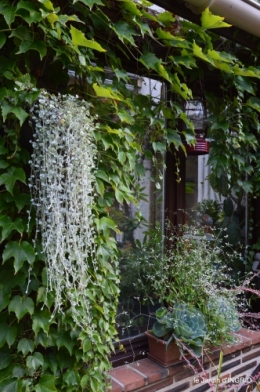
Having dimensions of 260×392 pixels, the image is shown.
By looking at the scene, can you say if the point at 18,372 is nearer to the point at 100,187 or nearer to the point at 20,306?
the point at 20,306

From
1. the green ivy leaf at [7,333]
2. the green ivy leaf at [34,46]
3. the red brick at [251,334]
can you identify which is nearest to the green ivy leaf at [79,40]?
the green ivy leaf at [34,46]

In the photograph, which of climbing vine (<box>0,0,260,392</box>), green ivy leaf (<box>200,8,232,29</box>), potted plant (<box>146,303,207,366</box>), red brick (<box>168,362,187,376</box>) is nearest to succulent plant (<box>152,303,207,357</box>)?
potted plant (<box>146,303,207,366</box>)

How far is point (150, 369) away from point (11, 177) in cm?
122

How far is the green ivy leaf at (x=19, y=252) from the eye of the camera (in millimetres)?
1208

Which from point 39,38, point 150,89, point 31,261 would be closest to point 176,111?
point 150,89

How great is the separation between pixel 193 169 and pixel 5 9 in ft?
4.84

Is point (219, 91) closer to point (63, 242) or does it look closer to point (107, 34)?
point (107, 34)

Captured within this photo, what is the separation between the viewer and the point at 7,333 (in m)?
1.24

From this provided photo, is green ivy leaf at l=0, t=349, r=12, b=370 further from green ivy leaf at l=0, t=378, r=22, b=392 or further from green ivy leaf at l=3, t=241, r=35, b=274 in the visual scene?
green ivy leaf at l=3, t=241, r=35, b=274

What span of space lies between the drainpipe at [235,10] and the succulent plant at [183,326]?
1.55 metres

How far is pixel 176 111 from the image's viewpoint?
75.6 inches

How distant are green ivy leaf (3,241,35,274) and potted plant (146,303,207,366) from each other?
2.94 feet

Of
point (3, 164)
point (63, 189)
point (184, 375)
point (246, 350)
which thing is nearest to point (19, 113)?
point (3, 164)

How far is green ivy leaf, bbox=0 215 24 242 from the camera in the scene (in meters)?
1.20
